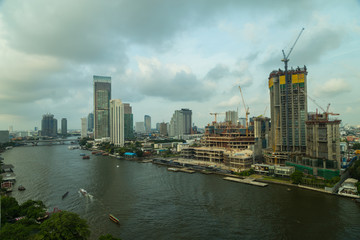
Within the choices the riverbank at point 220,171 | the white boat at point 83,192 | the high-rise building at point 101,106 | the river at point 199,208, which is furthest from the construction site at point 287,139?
the high-rise building at point 101,106

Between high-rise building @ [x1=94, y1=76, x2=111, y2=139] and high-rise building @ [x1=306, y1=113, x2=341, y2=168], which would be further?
high-rise building @ [x1=94, y1=76, x2=111, y2=139]

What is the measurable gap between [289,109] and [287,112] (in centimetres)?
78

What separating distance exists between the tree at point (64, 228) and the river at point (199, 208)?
431 centimetres

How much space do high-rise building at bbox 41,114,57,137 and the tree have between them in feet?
567

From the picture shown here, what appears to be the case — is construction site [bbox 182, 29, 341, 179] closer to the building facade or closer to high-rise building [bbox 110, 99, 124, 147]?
high-rise building [bbox 110, 99, 124, 147]

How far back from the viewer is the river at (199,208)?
16922mm

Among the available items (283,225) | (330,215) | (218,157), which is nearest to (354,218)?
(330,215)

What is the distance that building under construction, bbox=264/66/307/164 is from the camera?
4178cm

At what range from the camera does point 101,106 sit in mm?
116375

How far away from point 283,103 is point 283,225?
32185mm

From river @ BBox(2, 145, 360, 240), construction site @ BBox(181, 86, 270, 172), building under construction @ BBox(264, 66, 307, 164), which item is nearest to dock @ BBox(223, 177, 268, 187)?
river @ BBox(2, 145, 360, 240)

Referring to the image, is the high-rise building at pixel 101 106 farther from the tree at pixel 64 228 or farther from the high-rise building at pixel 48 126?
the tree at pixel 64 228

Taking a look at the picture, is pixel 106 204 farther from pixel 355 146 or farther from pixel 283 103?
pixel 355 146

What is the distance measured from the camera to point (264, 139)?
54125 mm
